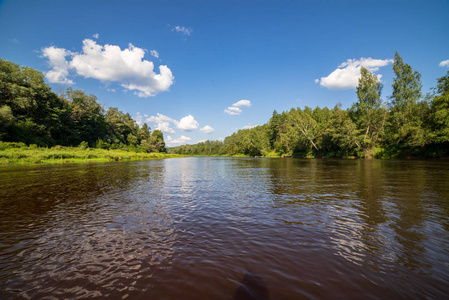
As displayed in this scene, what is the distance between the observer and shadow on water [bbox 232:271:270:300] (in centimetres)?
370

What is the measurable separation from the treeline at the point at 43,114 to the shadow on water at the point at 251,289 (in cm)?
6145

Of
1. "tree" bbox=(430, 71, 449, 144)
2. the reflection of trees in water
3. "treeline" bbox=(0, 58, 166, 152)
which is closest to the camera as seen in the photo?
the reflection of trees in water

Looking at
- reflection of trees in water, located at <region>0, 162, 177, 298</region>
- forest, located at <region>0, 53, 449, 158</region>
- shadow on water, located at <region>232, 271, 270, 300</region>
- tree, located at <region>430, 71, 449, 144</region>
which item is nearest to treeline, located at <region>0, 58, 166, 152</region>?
forest, located at <region>0, 53, 449, 158</region>

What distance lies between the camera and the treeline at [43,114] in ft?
156

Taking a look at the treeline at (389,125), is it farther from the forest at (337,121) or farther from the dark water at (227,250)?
the dark water at (227,250)

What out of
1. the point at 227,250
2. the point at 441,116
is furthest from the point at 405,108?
the point at 227,250

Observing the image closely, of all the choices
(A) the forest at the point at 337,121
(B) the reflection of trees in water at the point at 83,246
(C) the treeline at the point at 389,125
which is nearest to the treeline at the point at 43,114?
(A) the forest at the point at 337,121

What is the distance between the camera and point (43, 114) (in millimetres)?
58156

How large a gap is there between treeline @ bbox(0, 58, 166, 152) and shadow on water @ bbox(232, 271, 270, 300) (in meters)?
61.5

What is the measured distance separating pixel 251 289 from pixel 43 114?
8053 cm

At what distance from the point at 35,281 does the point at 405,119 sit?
238ft

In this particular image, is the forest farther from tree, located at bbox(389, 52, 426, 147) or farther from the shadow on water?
the shadow on water

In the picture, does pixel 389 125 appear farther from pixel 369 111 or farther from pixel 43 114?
pixel 43 114

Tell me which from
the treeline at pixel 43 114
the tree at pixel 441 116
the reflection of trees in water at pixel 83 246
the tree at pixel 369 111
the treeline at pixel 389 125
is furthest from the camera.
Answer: the tree at pixel 369 111
